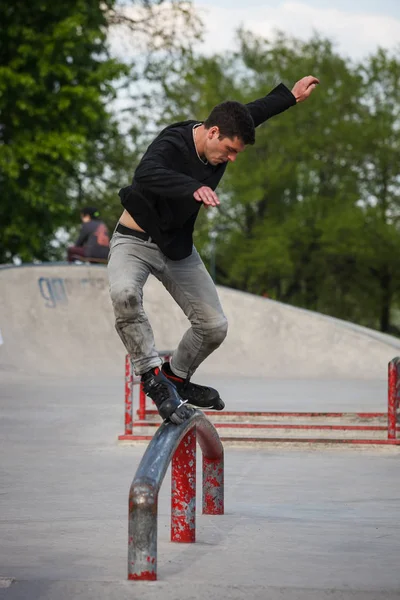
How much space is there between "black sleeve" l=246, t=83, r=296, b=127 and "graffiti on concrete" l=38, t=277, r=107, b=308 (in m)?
13.7

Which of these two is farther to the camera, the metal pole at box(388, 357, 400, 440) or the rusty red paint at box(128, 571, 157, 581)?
the metal pole at box(388, 357, 400, 440)

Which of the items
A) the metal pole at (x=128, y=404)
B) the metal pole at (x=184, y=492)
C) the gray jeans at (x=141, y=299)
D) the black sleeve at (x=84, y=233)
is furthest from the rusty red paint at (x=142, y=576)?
the black sleeve at (x=84, y=233)

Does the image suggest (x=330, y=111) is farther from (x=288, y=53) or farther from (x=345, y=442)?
(x=345, y=442)

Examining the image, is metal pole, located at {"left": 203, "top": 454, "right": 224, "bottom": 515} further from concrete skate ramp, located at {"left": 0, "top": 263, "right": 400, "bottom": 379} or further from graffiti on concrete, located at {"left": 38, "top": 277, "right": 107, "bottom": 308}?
graffiti on concrete, located at {"left": 38, "top": 277, "right": 107, "bottom": 308}

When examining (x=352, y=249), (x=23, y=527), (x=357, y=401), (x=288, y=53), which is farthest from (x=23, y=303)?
(x=288, y=53)

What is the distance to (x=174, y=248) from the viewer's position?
213 inches

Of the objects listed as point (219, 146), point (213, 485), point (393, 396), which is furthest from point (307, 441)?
point (219, 146)

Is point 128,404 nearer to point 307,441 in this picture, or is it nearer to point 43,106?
point 307,441

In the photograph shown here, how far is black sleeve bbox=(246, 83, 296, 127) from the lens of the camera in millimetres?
5750

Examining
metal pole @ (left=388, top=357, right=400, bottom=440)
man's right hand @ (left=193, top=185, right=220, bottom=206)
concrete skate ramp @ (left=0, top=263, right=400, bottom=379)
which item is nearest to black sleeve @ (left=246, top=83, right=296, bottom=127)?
man's right hand @ (left=193, top=185, right=220, bottom=206)

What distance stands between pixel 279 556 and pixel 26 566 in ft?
4.01

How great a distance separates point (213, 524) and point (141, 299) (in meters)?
1.38

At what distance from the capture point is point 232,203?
50.2 meters

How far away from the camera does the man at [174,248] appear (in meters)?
5.13
